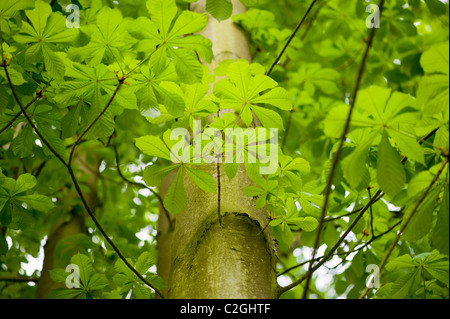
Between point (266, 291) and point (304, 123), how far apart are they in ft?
4.46

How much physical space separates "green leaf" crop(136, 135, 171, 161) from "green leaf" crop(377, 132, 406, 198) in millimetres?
482

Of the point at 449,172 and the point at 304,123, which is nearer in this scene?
the point at 449,172

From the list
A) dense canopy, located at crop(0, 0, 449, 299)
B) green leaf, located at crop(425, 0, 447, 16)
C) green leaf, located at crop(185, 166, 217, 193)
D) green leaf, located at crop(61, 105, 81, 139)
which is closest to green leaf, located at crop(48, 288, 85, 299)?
dense canopy, located at crop(0, 0, 449, 299)

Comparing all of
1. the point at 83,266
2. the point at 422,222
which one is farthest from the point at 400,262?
the point at 83,266

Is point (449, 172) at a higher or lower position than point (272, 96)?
lower

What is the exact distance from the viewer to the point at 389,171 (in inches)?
29.0

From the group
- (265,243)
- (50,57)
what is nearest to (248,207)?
(265,243)

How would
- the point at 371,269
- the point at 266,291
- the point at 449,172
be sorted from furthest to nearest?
the point at 371,269 → the point at 266,291 → the point at 449,172

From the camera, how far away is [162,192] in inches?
81.8

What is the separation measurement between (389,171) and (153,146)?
0.53 metres

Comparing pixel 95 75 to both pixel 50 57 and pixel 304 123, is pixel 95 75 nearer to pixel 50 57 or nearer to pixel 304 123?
pixel 50 57

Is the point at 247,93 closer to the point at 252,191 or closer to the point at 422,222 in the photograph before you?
the point at 252,191

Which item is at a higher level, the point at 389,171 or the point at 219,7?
the point at 219,7
